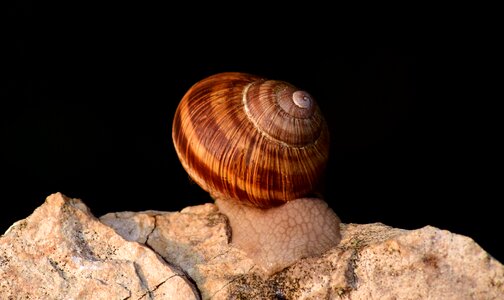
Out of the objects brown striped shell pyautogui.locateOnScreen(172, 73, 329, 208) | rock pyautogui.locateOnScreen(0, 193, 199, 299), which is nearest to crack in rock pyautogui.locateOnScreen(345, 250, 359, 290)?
brown striped shell pyautogui.locateOnScreen(172, 73, 329, 208)

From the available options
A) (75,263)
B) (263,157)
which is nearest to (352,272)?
(263,157)

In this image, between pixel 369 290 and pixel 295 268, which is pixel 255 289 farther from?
pixel 369 290

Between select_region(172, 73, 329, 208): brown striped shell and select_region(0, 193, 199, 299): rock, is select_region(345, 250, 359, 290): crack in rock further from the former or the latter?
select_region(0, 193, 199, 299): rock

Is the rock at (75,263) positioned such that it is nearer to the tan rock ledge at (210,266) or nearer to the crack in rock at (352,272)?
the tan rock ledge at (210,266)

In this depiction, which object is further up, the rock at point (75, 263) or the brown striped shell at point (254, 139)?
the brown striped shell at point (254, 139)

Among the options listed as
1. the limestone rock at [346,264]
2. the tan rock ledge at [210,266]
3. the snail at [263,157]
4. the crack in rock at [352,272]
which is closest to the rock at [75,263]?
the tan rock ledge at [210,266]

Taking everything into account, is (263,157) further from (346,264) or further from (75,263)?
(75,263)

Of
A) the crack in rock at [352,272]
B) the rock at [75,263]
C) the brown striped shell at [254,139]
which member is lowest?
the crack in rock at [352,272]
